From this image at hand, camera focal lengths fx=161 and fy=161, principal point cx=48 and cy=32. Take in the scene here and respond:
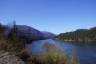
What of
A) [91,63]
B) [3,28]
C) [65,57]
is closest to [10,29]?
[3,28]

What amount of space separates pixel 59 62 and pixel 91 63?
1127 centimetres

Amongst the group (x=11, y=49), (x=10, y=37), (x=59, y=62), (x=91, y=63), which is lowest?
(x=91, y=63)

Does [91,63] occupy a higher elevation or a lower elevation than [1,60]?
lower

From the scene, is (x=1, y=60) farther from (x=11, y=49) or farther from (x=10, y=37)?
(x=10, y=37)

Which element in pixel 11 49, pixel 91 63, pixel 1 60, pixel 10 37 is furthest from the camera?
→ pixel 91 63

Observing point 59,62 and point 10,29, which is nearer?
point 59,62

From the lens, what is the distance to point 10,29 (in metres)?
9.91

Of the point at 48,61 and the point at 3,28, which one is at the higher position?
the point at 3,28

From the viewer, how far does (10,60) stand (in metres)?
5.69

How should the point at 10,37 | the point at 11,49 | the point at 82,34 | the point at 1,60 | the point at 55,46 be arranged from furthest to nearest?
1. the point at 82,34
2. the point at 10,37
3. the point at 55,46
4. the point at 11,49
5. the point at 1,60

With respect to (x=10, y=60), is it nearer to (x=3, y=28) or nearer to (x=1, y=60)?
(x=1, y=60)

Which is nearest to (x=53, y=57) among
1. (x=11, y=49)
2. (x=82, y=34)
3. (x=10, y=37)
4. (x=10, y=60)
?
(x=11, y=49)

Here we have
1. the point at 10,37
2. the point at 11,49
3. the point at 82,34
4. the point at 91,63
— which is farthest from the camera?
the point at 82,34

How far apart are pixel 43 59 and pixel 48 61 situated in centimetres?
26
